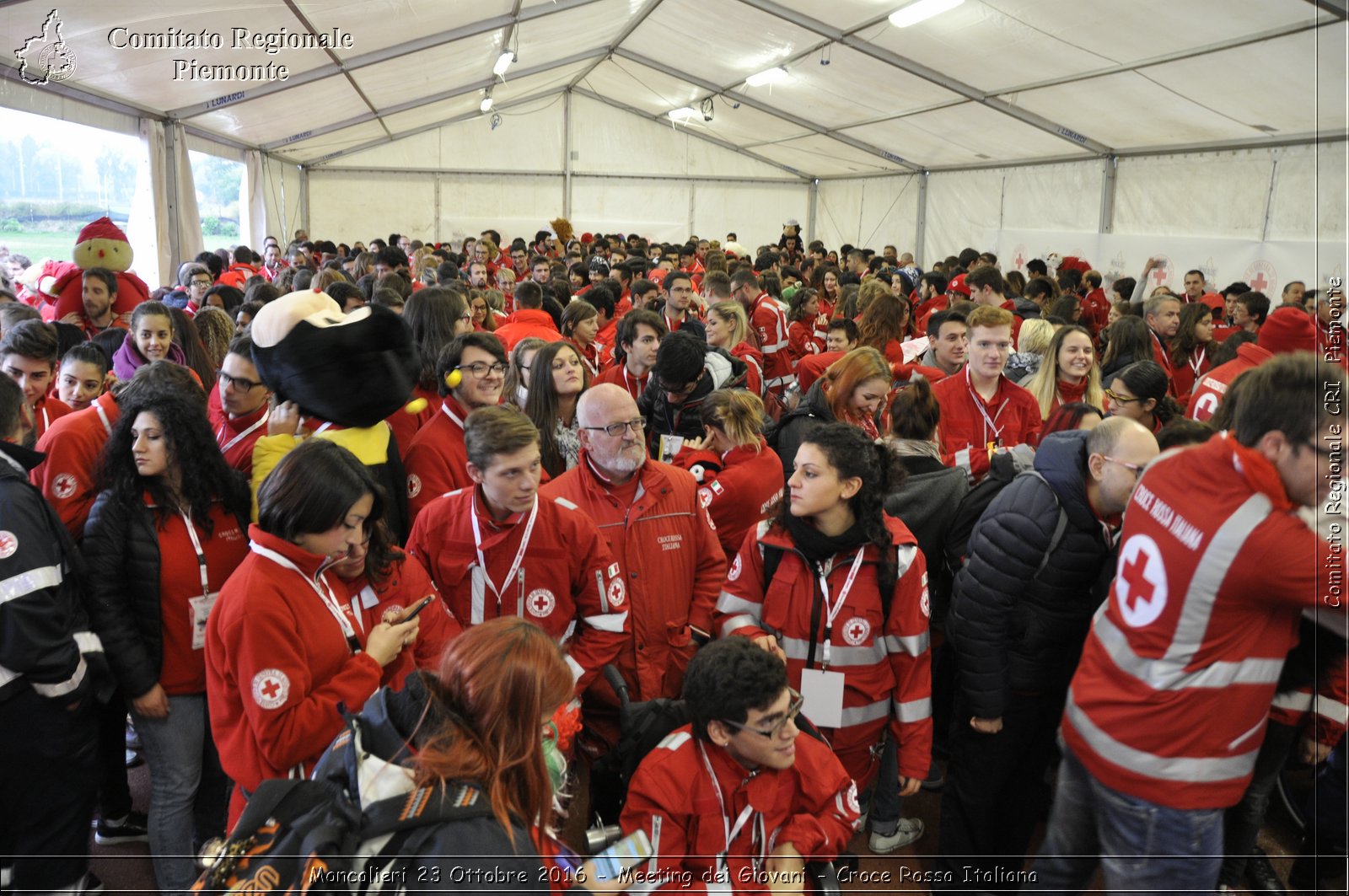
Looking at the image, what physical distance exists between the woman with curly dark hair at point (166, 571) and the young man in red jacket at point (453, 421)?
67 cm

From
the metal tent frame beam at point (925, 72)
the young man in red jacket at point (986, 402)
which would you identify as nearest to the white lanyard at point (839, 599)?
the young man in red jacket at point (986, 402)

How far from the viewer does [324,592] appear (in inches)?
79.9

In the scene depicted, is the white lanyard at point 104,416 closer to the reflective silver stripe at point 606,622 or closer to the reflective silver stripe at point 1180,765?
the reflective silver stripe at point 606,622

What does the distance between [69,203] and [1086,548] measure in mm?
9551

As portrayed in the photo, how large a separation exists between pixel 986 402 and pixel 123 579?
3454 millimetres

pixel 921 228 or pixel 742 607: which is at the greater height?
pixel 921 228

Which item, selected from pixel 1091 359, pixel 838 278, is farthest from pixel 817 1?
pixel 1091 359

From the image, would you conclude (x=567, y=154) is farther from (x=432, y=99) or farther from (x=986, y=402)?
(x=986, y=402)

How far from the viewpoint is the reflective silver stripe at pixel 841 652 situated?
2.49m

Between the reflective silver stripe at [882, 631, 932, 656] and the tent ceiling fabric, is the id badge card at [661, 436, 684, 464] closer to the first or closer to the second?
the reflective silver stripe at [882, 631, 932, 656]

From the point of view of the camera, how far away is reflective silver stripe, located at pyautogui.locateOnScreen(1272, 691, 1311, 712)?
222 cm

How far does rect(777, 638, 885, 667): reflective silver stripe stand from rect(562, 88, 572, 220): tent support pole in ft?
62.4

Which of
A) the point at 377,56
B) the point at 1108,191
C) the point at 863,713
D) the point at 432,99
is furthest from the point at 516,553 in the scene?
the point at 432,99

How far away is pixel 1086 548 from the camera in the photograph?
2.39 meters
